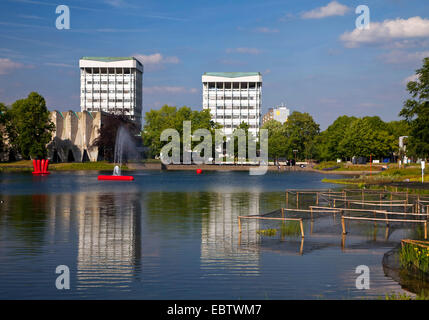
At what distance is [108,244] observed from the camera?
19.8m

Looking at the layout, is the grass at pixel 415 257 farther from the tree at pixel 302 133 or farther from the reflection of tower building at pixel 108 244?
the tree at pixel 302 133

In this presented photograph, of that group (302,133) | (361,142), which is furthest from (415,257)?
(302,133)

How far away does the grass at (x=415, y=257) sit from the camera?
47.2 ft

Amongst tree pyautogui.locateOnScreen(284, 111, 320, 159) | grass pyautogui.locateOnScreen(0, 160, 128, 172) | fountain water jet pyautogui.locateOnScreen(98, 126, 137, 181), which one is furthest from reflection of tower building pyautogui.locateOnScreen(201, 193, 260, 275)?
tree pyautogui.locateOnScreen(284, 111, 320, 159)

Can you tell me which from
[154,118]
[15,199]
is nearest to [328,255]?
[15,199]

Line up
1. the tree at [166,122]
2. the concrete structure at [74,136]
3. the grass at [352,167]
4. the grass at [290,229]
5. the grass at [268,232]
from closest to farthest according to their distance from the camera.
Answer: the grass at [268,232] < the grass at [290,229] < the grass at [352,167] < the concrete structure at [74,136] < the tree at [166,122]

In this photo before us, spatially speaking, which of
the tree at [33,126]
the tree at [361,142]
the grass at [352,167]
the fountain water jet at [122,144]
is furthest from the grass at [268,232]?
the tree at [361,142]

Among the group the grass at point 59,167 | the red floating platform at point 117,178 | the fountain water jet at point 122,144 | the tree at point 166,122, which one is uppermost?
the tree at point 166,122

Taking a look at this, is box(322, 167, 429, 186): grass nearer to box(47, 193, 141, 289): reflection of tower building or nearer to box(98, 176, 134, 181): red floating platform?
box(98, 176, 134, 181): red floating platform

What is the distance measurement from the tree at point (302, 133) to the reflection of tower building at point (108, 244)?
137271mm

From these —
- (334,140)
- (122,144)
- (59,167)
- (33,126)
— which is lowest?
(59,167)

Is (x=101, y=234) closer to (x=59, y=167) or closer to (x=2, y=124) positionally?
(x=59, y=167)

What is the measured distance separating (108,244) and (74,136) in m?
119
